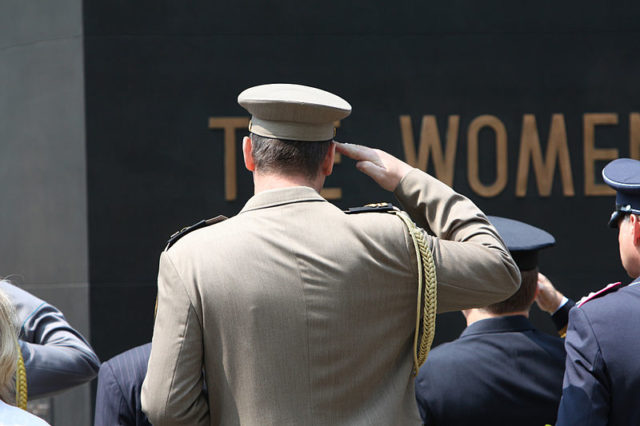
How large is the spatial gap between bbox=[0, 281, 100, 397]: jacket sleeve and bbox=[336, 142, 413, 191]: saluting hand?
891 mm

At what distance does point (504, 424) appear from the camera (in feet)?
7.38

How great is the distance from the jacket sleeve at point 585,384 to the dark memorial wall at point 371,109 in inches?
110

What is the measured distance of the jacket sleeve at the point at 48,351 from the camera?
2.16m

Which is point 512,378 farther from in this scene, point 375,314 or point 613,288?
point 375,314

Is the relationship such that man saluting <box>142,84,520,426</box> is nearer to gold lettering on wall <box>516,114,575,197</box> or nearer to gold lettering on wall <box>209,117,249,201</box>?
gold lettering on wall <box>209,117,249,201</box>

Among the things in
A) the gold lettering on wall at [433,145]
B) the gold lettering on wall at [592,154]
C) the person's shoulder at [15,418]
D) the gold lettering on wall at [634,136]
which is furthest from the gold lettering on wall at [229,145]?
the person's shoulder at [15,418]

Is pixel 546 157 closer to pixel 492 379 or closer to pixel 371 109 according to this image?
pixel 371 109

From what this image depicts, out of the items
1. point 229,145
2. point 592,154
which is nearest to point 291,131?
point 229,145

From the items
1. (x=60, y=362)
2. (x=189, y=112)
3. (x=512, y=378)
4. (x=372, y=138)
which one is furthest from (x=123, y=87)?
(x=512, y=378)

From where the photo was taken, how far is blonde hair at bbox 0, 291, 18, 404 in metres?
1.58

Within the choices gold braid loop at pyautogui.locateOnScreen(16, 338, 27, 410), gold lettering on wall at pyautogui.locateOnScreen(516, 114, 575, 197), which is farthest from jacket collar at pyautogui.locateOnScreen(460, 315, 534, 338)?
gold lettering on wall at pyautogui.locateOnScreen(516, 114, 575, 197)

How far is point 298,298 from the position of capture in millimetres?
1645

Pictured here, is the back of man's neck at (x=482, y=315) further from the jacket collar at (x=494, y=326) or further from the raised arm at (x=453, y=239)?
the raised arm at (x=453, y=239)

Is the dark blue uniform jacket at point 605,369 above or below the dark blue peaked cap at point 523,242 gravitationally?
below
